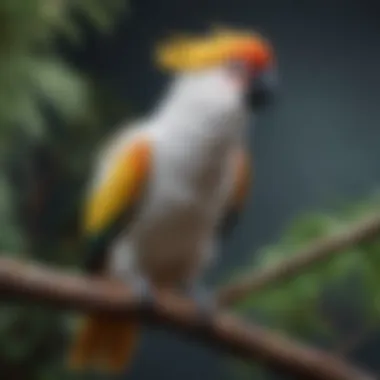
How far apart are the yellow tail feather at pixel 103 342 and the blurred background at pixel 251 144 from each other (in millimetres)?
97

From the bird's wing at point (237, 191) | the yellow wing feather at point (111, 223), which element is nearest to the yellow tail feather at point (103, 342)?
the yellow wing feather at point (111, 223)

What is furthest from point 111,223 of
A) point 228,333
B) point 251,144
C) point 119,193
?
point 251,144

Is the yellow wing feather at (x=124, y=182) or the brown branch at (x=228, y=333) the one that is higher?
the yellow wing feather at (x=124, y=182)

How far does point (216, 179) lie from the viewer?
74 cm

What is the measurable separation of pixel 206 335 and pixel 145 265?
0.41 ft

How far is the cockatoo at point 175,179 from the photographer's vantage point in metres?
0.73

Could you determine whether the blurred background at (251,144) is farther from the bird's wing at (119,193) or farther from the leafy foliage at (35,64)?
the bird's wing at (119,193)

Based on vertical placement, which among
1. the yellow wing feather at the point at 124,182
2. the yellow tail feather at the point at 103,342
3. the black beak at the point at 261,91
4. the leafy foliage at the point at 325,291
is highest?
the black beak at the point at 261,91

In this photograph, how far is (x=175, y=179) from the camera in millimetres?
744

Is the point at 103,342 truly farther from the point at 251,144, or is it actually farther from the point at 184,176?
the point at 251,144

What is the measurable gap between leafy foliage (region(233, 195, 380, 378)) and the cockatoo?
55mm

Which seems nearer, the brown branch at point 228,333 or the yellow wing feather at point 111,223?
the brown branch at point 228,333

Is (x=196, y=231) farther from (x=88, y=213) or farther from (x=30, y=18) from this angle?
(x=30, y=18)

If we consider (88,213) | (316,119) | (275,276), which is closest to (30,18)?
(88,213)
